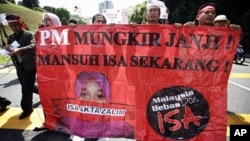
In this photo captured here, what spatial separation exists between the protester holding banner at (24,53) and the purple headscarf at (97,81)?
1.48 m

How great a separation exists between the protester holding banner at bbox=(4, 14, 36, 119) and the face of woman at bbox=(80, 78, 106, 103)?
1.60m

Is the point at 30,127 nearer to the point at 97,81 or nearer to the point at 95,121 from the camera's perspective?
the point at 95,121

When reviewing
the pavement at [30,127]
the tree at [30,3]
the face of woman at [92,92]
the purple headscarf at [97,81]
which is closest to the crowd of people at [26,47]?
the pavement at [30,127]

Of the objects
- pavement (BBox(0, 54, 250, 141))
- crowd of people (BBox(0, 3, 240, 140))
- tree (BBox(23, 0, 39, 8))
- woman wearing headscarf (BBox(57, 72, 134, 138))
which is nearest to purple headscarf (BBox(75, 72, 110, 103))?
woman wearing headscarf (BBox(57, 72, 134, 138))

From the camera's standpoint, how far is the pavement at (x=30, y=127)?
4.55 meters

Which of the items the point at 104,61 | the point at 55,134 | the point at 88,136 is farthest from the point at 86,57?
the point at 55,134

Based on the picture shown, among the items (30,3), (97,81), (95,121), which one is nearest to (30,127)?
(95,121)

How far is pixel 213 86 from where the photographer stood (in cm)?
376

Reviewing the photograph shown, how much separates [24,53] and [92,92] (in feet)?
6.25

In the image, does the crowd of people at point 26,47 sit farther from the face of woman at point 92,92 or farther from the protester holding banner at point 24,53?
the face of woman at point 92,92

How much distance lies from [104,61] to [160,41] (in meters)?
0.82

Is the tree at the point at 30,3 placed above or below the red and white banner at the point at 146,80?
above

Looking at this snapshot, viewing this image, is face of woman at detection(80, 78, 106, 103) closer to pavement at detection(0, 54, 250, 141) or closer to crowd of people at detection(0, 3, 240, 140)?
pavement at detection(0, 54, 250, 141)

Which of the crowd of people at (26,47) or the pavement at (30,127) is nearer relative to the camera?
the pavement at (30,127)
